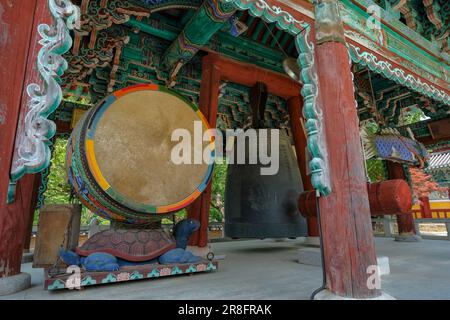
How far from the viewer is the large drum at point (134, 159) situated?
221 cm

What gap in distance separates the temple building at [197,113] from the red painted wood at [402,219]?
162cm

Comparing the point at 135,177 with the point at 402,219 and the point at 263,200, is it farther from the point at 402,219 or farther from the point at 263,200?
the point at 402,219

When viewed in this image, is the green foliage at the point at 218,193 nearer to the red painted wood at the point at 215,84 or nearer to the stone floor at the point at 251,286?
the red painted wood at the point at 215,84

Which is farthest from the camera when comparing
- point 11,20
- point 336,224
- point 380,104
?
point 380,104

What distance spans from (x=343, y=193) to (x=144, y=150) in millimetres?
1654

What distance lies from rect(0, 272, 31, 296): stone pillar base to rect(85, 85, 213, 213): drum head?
830 millimetres

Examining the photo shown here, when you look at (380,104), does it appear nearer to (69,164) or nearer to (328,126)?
(328,126)

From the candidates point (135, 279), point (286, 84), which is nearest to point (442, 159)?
point (286, 84)

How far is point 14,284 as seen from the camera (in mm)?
1864

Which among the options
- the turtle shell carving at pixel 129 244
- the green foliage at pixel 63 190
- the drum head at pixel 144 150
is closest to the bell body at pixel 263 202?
the drum head at pixel 144 150

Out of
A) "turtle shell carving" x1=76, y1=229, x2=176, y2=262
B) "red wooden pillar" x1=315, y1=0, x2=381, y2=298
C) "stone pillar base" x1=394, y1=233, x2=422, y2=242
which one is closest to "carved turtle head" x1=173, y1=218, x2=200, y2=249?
"turtle shell carving" x1=76, y1=229, x2=176, y2=262

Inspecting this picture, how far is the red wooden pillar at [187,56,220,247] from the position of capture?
352cm
